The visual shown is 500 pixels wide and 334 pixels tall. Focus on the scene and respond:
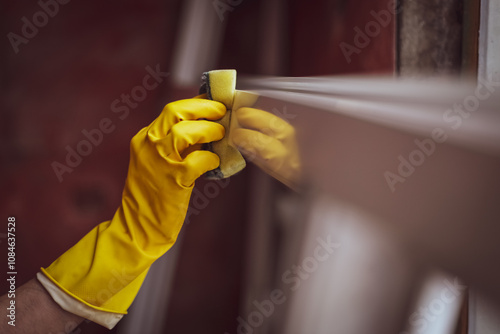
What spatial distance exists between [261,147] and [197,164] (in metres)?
0.13

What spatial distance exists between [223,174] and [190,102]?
16 cm

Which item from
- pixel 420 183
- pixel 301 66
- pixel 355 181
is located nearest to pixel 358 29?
pixel 301 66

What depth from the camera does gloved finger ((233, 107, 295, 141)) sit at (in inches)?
27.5

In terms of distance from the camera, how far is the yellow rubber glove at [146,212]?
0.71 metres

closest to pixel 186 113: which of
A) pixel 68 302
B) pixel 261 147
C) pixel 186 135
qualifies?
pixel 186 135

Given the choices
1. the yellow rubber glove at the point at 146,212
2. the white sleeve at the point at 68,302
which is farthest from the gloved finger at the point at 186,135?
the white sleeve at the point at 68,302

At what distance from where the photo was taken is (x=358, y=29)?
0.88 meters

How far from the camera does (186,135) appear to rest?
70cm

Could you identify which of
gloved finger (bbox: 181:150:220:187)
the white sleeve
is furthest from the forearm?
gloved finger (bbox: 181:150:220:187)

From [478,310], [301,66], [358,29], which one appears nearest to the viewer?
[478,310]

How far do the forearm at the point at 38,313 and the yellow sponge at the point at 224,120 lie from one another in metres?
0.39

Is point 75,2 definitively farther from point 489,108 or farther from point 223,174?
point 489,108

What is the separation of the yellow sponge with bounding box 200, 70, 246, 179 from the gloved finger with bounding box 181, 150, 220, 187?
21 millimetres

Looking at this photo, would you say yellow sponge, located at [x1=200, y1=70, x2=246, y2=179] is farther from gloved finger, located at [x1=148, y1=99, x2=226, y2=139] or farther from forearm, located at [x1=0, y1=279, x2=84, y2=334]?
forearm, located at [x1=0, y1=279, x2=84, y2=334]
